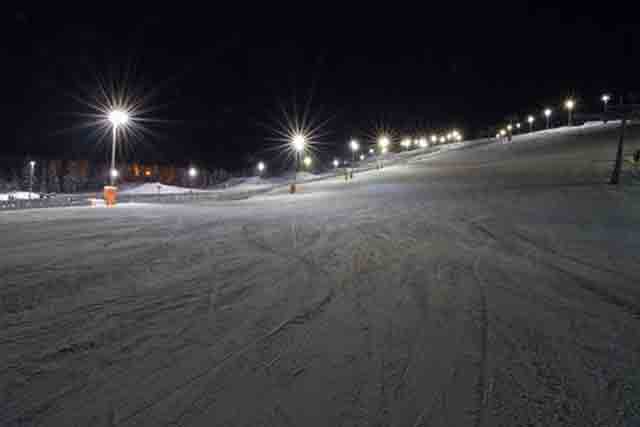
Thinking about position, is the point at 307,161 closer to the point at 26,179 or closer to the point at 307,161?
the point at 307,161

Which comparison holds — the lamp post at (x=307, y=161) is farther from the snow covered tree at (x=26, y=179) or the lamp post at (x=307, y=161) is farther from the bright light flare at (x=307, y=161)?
the snow covered tree at (x=26, y=179)

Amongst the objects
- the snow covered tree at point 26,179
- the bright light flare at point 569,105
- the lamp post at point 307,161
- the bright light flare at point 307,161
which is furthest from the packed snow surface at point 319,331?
the bright light flare at point 307,161

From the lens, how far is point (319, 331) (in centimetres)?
332

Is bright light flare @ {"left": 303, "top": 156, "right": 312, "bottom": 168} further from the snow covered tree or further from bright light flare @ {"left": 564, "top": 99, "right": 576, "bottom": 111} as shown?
bright light flare @ {"left": 564, "top": 99, "right": 576, "bottom": 111}

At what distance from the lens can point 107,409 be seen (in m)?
2.25

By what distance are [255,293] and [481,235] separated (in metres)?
5.72

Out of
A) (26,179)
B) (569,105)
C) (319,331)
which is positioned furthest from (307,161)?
(319,331)

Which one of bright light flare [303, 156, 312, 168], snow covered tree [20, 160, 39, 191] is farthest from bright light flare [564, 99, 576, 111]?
snow covered tree [20, 160, 39, 191]

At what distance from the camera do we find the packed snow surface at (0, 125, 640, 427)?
7.57 feet

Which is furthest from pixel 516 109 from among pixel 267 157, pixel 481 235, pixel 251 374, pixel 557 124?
pixel 251 374

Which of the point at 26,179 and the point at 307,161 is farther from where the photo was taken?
the point at 307,161

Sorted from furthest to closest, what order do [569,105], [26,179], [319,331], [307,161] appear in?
[307,161], [569,105], [26,179], [319,331]

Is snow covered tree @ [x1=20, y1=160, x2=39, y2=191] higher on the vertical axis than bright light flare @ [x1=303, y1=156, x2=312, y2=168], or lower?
lower

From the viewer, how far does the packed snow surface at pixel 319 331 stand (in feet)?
7.57
